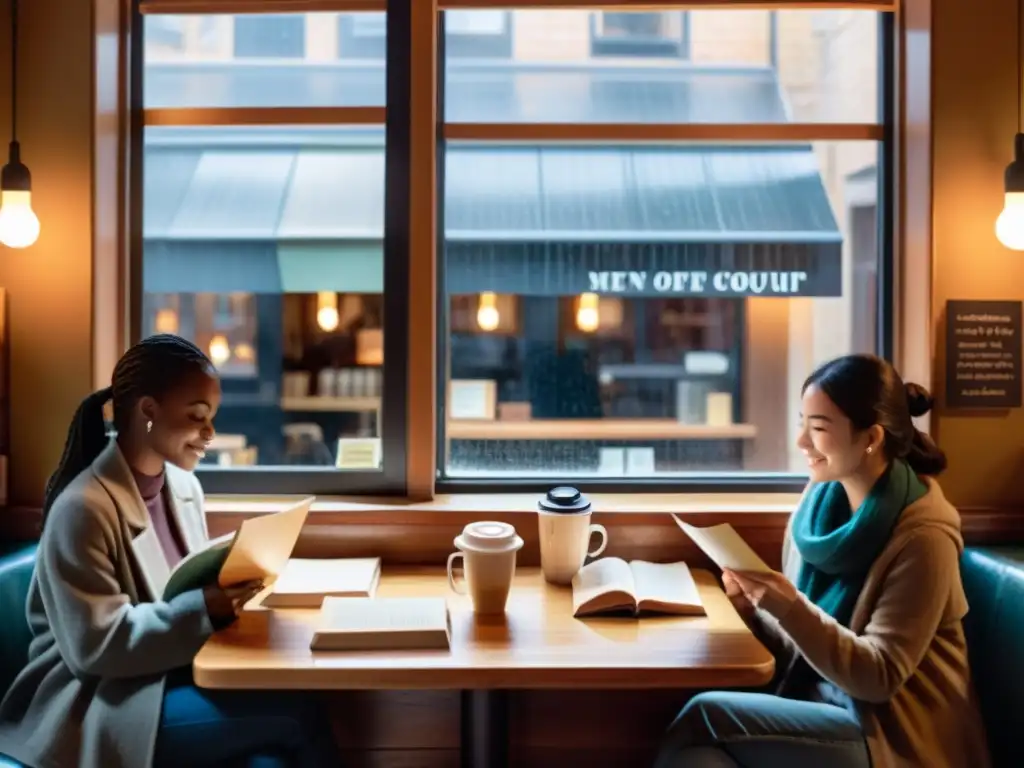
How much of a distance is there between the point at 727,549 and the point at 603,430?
40.7 inches

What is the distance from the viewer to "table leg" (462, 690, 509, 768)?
5.54 ft

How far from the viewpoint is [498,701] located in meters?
1.74

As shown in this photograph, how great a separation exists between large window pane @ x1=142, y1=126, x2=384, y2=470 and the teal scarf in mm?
1221

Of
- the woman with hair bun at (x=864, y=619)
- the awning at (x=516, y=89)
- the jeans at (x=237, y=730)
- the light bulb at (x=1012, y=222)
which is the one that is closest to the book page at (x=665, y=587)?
the woman with hair bun at (x=864, y=619)

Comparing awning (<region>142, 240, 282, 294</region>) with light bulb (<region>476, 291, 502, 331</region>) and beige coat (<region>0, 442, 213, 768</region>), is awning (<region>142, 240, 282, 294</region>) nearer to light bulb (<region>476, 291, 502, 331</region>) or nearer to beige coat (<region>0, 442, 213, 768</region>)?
light bulb (<region>476, 291, 502, 331</region>)

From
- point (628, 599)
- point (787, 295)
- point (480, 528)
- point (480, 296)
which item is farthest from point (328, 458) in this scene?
point (787, 295)

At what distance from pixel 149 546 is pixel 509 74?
169cm

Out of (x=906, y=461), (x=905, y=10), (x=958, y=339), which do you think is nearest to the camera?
(x=906, y=461)

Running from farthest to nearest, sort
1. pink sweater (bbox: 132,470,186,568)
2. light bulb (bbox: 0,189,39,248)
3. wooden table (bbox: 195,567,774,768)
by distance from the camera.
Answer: light bulb (bbox: 0,189,39,248) < pink sweater (bbox: 132,470,186,568) < wooden table (bbox: 195,567,774,768)

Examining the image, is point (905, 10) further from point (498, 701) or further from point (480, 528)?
point (498, 701)

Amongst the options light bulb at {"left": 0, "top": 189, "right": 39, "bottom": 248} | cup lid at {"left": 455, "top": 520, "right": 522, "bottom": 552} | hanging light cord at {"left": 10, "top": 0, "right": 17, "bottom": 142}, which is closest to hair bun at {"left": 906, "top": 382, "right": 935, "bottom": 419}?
cup lid at {"left": 455, "top": 520, "right": 522, "bottom": 552}

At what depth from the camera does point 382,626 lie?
152 centimetres

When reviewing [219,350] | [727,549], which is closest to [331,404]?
[219,350]

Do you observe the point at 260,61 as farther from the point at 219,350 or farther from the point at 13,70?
the point at 219,350
